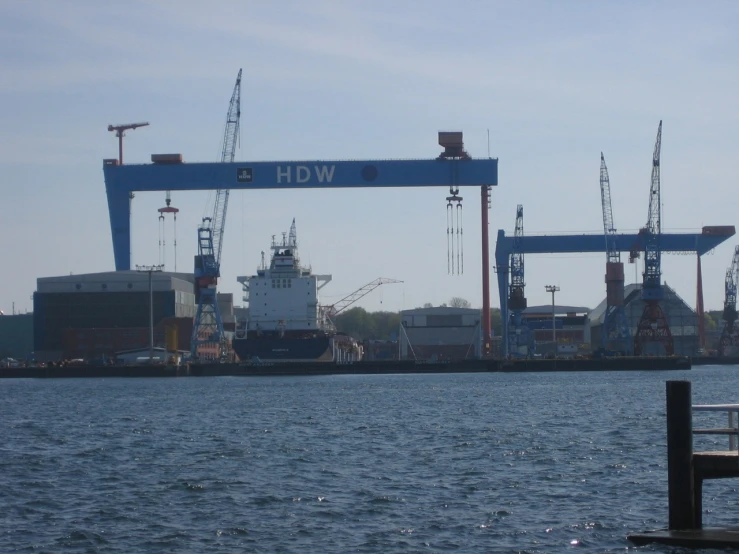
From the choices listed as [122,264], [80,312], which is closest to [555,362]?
[122,264]

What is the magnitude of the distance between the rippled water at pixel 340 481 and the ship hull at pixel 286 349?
3406 centimetres

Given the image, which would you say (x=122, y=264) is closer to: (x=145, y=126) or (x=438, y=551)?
(x=145, y=126)

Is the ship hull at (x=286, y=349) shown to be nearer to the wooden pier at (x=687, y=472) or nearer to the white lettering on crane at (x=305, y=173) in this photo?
the white lettering on crane at (x=305, y=173)

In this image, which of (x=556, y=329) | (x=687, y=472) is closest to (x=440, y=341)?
(x=556, y=329)

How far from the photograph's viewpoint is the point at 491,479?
15.2 m

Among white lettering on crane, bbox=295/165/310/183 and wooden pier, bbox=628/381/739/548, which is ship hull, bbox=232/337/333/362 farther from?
wooden pier, bbox=628/381/739/548

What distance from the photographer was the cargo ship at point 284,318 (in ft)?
210

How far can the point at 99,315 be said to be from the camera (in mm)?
76688

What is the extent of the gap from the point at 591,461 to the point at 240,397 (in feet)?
72.3

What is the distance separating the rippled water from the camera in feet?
38.3

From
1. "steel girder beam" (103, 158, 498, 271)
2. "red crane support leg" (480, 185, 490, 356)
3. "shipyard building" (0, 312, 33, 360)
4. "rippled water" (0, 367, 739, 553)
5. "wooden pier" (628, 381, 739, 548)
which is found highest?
"steel girder beam" (103, 158, 498, 271)

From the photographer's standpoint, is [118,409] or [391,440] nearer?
[391,440]

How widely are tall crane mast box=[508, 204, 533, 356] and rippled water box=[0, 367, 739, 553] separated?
37.6 metres

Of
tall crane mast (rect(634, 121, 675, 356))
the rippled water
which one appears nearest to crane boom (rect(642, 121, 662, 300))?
tall crane mast (rect(634, 121, 675, 356))
